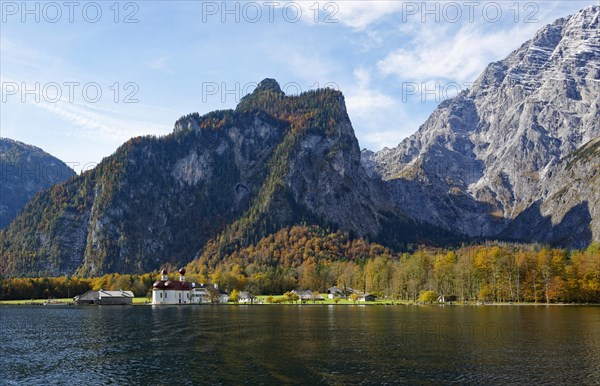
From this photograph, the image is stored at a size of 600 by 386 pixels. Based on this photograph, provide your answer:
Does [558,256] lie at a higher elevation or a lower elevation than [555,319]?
higher

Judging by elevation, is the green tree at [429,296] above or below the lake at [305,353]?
below

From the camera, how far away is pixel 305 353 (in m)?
71.2

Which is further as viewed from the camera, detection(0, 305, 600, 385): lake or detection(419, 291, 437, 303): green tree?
detection(419, 291, 437, 303): green tree

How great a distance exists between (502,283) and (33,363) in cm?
16830

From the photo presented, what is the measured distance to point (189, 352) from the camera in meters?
73.0

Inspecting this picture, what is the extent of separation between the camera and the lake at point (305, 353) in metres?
57.2

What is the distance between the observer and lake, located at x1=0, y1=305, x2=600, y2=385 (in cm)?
5719

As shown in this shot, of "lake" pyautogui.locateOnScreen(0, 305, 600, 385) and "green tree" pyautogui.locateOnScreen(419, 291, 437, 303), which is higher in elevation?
"lake" pyautogui.locateOnScreen(0, 305, 600, 385)

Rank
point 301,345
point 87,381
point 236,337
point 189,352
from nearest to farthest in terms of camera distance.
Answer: point 87,381
point 189,352
point 301,345
point 236,337

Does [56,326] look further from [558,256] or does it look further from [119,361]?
[558,256]

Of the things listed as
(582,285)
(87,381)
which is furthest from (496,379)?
(582,285)

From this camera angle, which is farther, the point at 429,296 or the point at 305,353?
the point at 429,296

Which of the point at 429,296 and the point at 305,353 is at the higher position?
the point at 305,353

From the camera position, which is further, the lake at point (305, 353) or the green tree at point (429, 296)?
the green tree at point (429, 296)
